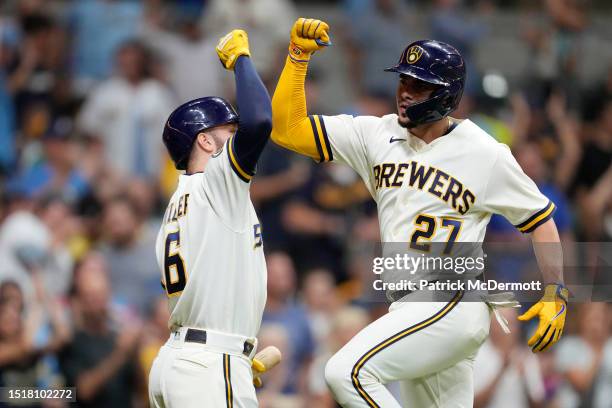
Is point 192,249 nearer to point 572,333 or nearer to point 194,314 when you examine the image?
point 194,314

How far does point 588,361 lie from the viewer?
951cm

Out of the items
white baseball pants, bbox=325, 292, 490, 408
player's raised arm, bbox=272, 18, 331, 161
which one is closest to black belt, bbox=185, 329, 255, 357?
white baseball pants, bbox=325, 292, 490, 408

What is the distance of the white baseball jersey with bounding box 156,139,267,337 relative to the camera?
17.6 feet

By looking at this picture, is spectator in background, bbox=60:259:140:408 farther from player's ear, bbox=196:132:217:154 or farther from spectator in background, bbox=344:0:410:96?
spectator in background, bbox=344:0:410:96

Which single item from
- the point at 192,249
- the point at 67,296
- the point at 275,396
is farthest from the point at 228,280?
the point at 67,296

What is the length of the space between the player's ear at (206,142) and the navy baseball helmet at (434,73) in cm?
99

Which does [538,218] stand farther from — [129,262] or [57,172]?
[57,172]

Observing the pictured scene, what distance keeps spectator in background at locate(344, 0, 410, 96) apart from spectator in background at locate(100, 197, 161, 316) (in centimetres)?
301

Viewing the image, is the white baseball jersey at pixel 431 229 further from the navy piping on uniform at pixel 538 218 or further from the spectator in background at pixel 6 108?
the spectator in background at pixel 6 108

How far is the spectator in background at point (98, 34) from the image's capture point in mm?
11898

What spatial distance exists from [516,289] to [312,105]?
201 inches

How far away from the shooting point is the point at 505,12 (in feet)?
41.7

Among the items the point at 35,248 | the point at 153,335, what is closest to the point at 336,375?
the point at 153,335

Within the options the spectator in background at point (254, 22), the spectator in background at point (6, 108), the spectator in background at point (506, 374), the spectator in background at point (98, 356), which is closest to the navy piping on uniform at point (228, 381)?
the spectator in background at point (98, 356)
